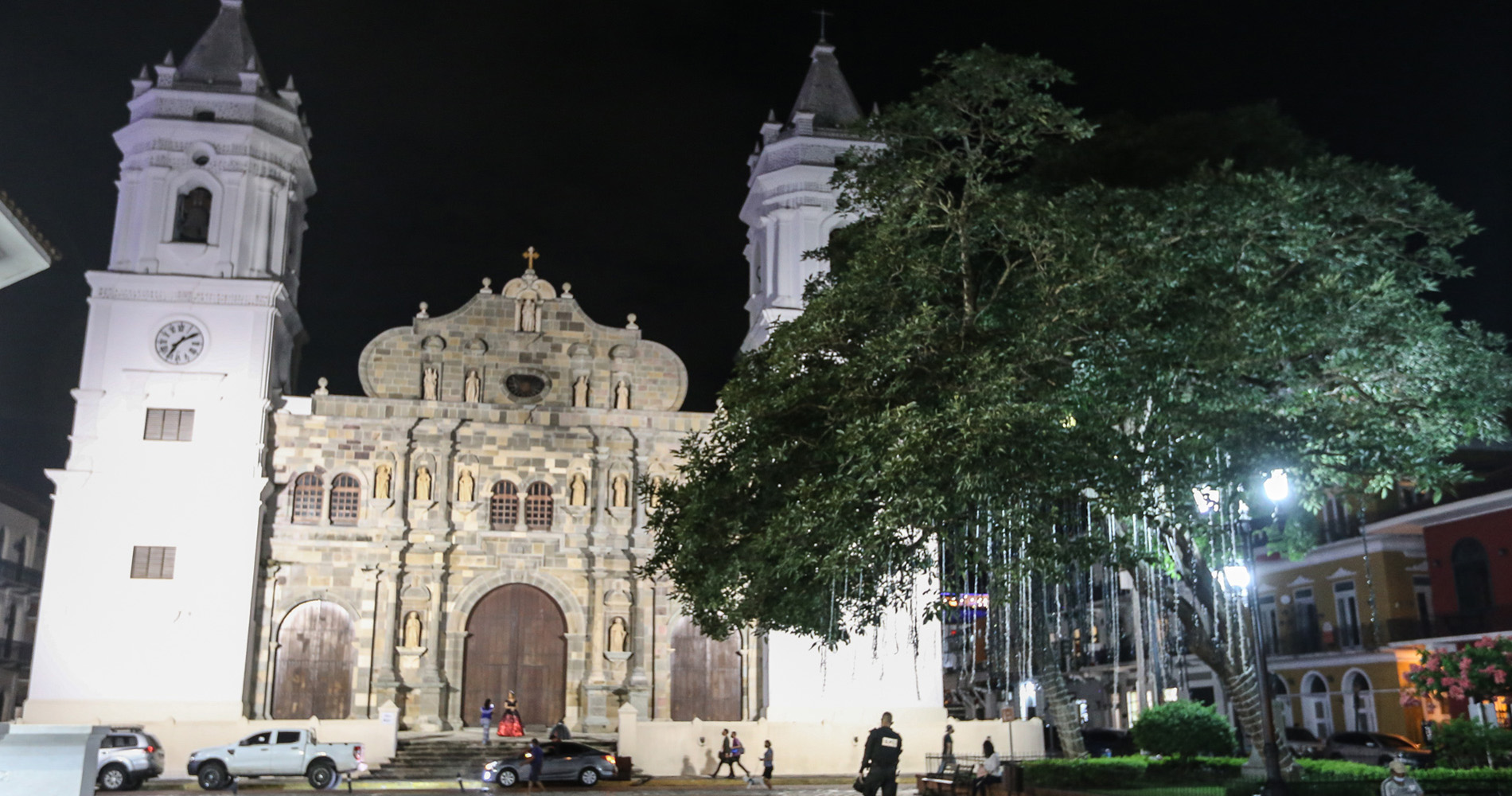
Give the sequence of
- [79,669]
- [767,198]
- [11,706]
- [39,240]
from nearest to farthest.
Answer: [39,240] → [79,669] → [767,198] → [11,706]

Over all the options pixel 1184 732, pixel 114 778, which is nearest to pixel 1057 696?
pixel 1184 732

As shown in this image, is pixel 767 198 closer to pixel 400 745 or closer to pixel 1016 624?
pixel 1016 624

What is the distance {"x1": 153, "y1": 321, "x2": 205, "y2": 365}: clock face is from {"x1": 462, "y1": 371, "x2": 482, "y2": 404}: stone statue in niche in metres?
5.84

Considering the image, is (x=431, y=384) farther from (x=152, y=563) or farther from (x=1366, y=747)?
(x=1366, y=747)

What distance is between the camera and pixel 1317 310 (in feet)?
54.7

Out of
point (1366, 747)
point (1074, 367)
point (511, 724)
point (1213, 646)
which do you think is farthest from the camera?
point (1366, 747)

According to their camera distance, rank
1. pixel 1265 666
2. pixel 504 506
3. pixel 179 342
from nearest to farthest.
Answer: pixel 1265 666
pixel 179 342
pixel 504 506

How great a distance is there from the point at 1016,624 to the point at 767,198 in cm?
1207

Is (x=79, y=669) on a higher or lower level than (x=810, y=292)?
lower

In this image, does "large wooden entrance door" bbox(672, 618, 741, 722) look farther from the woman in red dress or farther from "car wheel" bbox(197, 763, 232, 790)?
"car wheel" bbox(197, 763, 232, 790)

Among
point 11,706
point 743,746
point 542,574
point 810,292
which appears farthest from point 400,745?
point 11,706

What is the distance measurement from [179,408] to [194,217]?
185 inches

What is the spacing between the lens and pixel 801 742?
28266 millimetres

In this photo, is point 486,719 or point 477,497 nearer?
point 486,719
